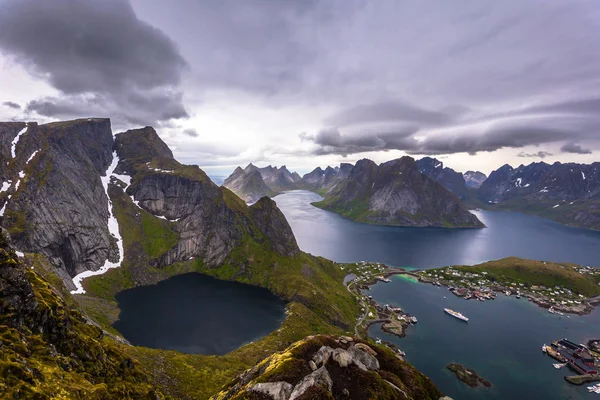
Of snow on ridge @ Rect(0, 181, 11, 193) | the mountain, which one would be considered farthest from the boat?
snow on ridge @ Rect(0, 181, 11, 193)

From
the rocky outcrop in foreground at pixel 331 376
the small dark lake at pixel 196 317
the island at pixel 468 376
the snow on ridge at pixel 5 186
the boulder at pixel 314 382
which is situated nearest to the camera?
the boulder at pixel 314 382

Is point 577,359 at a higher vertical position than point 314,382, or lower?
lower

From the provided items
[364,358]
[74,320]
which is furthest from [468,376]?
[74,320]

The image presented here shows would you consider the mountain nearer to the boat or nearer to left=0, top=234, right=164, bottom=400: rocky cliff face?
left=0, top=234, right=164, bottom=400: rocky cliff face

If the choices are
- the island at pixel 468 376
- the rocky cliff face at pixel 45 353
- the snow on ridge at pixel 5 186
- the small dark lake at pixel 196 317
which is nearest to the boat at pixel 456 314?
the island at pixel 468 376

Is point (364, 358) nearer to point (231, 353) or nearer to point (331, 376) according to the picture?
point (331, 376)

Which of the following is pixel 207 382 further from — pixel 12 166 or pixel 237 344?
pixel 12 166

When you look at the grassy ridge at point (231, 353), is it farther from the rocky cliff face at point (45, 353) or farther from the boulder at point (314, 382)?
the boulder at point (314, 382)

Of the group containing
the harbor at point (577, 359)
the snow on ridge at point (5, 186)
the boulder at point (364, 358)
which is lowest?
the harbor at point (577, 359)
